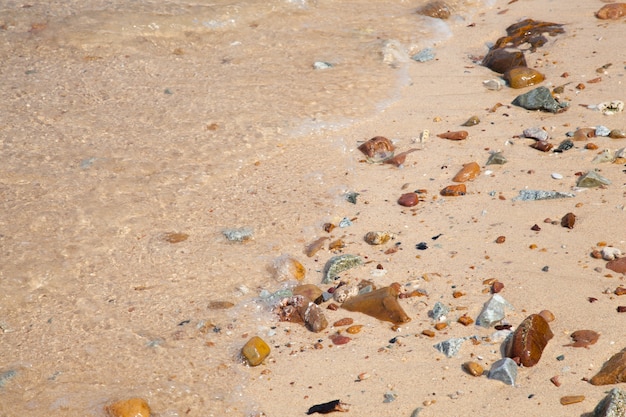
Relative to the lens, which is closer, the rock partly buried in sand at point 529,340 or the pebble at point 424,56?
the rock partly buried in sand at point 529,340

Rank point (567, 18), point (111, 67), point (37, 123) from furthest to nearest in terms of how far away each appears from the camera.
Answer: point (567, 18) < point (111, 67) < point (37, 123)

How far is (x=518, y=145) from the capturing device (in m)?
4.45

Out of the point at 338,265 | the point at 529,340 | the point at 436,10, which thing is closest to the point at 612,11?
the point at 436,10

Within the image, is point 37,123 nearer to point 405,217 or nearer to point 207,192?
point 207,192

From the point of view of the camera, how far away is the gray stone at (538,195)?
12.7 feet

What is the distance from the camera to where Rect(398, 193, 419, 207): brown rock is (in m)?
4.05

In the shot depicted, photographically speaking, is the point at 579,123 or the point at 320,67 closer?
the point at 579,123

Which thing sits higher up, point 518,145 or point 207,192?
point 518,145

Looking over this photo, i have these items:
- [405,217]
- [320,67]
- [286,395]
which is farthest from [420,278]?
[320,67]

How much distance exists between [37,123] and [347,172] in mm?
2145

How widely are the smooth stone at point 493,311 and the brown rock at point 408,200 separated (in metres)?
0.96

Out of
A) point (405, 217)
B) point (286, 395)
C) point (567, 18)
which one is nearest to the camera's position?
point (286, 395)

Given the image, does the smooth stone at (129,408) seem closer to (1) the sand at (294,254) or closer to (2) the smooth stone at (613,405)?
(1) the sand at (294,254)

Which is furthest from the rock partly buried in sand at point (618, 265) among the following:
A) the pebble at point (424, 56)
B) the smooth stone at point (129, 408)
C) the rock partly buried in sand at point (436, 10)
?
the rock partly buried in sand at point (436, 10)
